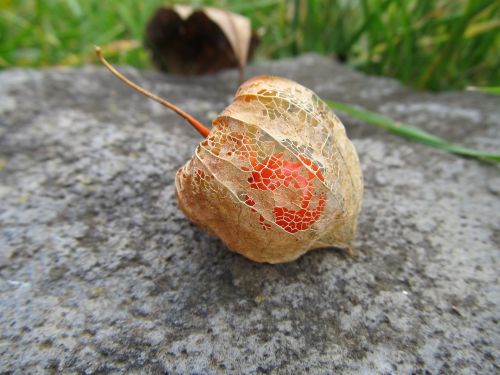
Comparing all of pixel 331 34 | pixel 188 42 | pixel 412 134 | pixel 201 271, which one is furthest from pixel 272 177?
pixel 331 34

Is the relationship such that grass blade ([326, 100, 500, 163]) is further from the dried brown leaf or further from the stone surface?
the dried brown leaf

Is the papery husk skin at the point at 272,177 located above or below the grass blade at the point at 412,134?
above

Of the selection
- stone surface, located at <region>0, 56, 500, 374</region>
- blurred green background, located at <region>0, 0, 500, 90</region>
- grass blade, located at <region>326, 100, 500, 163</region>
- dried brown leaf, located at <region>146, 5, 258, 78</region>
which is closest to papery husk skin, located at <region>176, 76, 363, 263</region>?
stone surface, located at <region>0, 56, 500, 374</region>

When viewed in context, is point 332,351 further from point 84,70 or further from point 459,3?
point 459,3

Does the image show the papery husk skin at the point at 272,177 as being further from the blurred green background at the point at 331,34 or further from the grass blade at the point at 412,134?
the blurred green background at the point at 331,34

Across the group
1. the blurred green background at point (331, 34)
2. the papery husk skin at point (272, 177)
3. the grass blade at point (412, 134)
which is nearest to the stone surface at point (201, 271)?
the grass blade at point (412, 134)

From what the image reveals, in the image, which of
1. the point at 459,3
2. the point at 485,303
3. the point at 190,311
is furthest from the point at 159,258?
the point at 459,3

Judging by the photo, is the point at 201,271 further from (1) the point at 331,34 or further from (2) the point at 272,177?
(1) the point at 331,34
